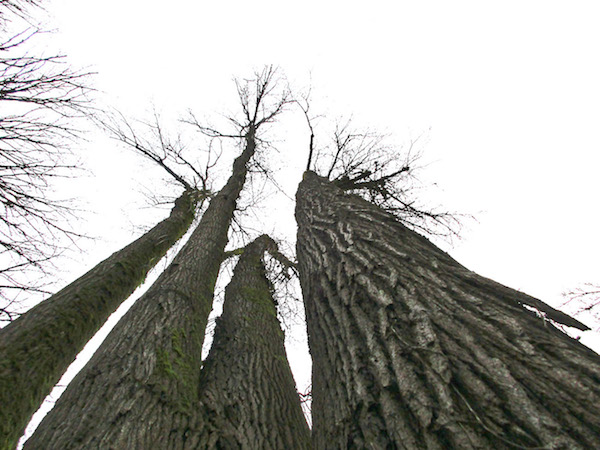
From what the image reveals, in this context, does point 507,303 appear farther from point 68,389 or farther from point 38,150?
point 38,150

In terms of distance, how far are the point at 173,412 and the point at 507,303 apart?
6.16 ft

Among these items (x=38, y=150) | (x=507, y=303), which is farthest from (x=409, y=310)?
(x=38, y=150)

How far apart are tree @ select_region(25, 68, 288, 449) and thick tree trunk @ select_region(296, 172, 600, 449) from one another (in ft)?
3.05

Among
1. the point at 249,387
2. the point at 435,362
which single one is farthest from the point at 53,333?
the point at 435,362

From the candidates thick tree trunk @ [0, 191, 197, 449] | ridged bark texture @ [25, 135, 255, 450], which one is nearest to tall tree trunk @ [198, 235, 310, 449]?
ridged bark texture @ [25, 135, 255, 450]

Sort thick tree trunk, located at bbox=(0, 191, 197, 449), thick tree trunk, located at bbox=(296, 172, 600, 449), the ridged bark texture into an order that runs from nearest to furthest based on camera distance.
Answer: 1. thick tree trunk, located at bbox=(296, 172, 600, 449)
2. the ridged bark texture
3. thick tree trunk, located at bbox=(0, 191, 197, 449)

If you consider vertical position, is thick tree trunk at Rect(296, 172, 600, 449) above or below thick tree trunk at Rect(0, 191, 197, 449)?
below

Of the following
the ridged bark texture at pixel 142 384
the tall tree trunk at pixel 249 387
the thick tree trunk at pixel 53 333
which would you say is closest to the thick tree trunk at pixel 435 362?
the tall tree trunk at pixel 249 387

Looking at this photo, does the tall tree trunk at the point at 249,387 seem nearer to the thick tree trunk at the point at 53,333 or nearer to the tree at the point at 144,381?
the tree at the point at 144,381

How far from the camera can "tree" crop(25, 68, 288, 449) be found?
181cm

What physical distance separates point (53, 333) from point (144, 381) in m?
0.92

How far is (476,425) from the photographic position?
98 cm

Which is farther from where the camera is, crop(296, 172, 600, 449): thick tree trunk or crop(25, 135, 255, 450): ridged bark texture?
crop(25, 135, 255, 450): ridged bark texture

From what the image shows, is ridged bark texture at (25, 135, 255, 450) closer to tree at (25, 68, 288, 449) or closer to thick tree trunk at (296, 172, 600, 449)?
tree at (25, 68, 288, 449)
